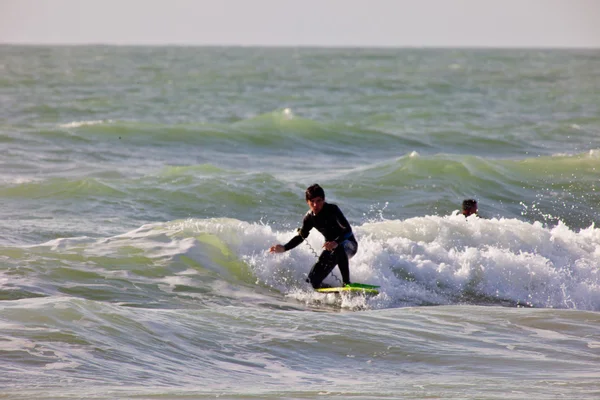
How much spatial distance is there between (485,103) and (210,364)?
35160mm

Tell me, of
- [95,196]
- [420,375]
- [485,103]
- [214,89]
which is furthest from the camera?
[214,89]

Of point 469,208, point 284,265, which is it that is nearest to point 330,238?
point 284,265

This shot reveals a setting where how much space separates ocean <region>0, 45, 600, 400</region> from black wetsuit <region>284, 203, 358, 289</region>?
0.35 m

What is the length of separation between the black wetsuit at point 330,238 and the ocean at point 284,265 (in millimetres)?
354

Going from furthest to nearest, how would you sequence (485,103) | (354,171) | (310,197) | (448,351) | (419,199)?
(485,103), (354,171), (419,199), (310,197), (448,351)

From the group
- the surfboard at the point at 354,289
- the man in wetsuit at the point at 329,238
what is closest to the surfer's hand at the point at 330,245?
the man in wetsuit at the point at 329,238

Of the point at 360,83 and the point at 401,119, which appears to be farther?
the point at 360,83

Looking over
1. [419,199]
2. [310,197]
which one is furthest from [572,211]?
[310,197]

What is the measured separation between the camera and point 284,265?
12.7 meters

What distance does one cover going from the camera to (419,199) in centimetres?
1852

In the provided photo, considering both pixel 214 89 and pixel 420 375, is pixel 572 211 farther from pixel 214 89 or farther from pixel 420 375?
pixel 214 89

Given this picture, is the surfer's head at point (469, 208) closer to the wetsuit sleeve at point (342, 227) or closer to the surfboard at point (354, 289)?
the surfboard at point (354, 289)

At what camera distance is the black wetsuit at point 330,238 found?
1109 cm

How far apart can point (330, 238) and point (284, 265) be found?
63.1 inches
